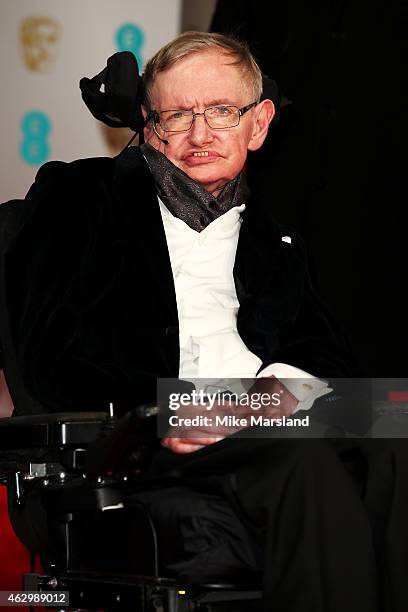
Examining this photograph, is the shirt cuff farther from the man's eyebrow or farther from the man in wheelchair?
the man's eyebrow

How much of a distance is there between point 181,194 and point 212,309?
0.26 metres

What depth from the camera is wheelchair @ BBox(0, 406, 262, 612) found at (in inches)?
53.4

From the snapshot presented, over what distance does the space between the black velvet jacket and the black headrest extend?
130 mm

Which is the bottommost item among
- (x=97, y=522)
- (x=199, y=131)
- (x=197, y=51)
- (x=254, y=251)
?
(x=97, y=522)

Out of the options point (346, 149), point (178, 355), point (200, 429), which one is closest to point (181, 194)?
point (178, 355)

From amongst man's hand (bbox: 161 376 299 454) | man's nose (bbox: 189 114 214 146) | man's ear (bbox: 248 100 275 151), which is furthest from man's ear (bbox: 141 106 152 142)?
man's hand (bbox: 161 376 299 454)

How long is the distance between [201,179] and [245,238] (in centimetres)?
16

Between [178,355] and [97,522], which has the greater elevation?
[178,355]

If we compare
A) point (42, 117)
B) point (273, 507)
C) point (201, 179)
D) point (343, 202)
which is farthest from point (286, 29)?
point (273, 507)

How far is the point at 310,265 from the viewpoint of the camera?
2074mm

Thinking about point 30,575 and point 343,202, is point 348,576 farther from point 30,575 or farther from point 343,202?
point 343,202

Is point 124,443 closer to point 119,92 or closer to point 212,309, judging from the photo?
point 212,309

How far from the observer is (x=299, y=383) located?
177 centimetres

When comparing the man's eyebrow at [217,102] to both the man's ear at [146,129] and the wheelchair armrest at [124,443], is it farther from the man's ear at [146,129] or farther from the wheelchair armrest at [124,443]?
the wheelchair armrest at [124,443]
